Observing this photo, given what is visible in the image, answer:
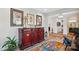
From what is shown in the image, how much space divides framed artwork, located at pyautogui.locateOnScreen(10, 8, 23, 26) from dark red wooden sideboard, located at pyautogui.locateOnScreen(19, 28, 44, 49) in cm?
13

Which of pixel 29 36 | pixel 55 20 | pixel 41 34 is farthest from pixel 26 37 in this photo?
pixel 55 20

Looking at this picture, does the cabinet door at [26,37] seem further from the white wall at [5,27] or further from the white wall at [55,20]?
the white wall at [55,20]

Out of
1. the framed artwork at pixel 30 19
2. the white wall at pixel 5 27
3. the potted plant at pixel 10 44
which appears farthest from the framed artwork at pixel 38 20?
the potted plant at pixel 10 44

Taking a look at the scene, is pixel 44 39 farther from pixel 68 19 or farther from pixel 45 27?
pixel 68 19

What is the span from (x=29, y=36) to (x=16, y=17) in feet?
1.33

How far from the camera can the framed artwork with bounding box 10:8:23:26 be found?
2.25 m

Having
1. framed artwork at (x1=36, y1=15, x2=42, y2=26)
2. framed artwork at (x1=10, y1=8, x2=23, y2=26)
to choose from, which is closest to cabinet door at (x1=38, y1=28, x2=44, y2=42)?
framed artwork at (x1=36, y1=15, x2=42, y2=26)

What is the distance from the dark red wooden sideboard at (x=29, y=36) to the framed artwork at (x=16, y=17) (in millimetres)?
127

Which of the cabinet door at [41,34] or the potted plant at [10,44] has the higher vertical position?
→ the cabinet door at [41,34]

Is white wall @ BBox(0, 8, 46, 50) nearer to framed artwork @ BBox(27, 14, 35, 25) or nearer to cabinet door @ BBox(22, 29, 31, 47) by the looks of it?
cabinet door @ BBox(22, 29, 31, 47)

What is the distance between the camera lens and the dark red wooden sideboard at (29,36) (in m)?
2.29

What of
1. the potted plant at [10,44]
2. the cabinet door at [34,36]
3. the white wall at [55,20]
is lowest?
the potted plant at [10,44]
